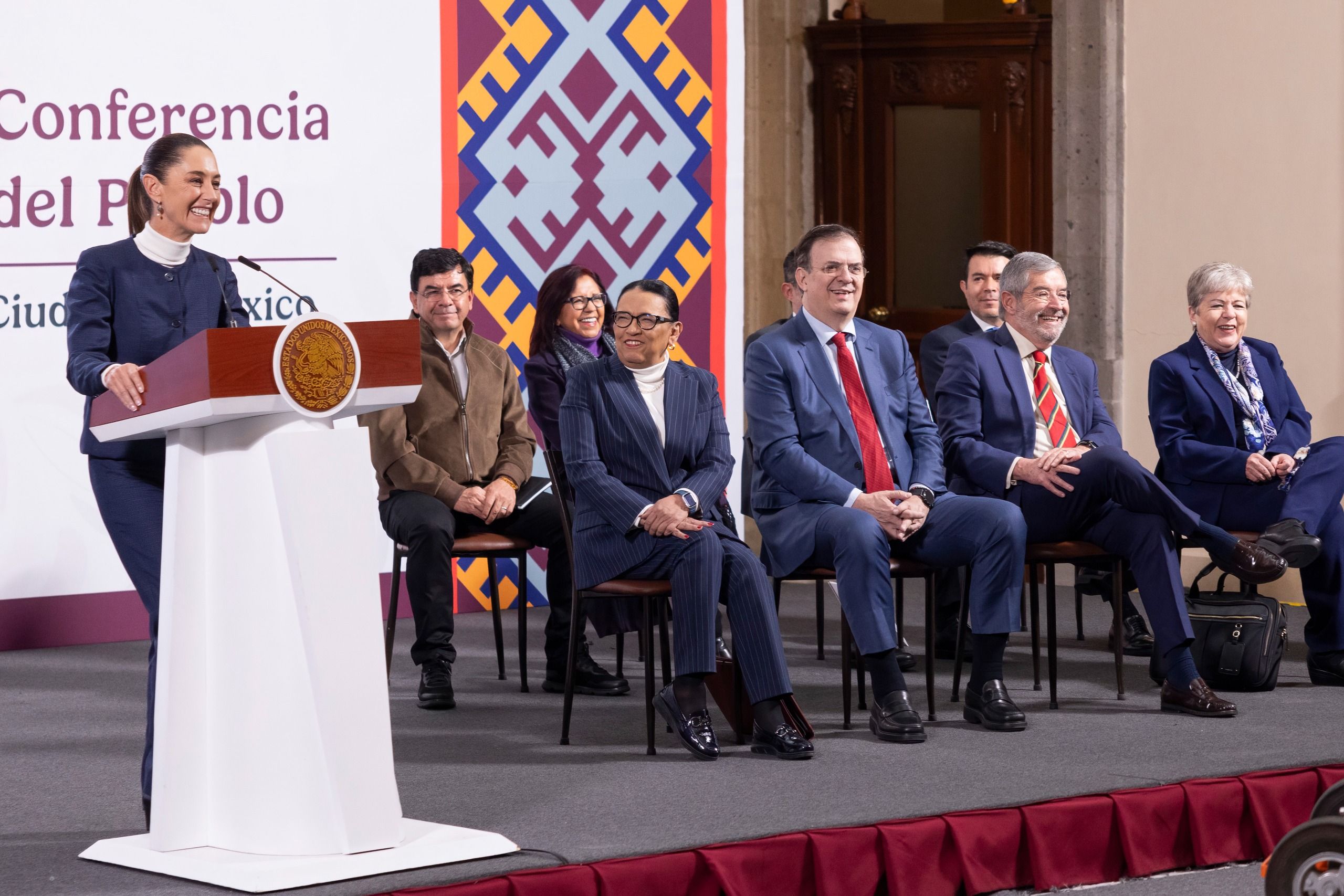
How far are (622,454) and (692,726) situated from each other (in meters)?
0.69

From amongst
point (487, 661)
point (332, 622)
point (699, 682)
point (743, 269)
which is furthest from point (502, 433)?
point (743, 269)

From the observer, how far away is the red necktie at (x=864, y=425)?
14.0 feet

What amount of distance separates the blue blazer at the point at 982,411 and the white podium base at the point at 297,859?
1993 mm

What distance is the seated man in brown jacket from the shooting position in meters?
4.51

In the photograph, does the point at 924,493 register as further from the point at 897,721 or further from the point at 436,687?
the point at 436,687

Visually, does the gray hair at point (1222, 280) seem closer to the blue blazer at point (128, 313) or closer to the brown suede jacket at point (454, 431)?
the brown suede jacket at point (454, 431)

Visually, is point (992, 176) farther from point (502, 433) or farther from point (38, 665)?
point (38, 665)

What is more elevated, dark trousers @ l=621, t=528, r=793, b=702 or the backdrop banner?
the backdrop banner

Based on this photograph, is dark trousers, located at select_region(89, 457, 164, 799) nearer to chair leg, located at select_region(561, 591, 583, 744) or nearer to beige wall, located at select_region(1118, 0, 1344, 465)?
chair leg, located at select_region(561, 591, 583, 744)

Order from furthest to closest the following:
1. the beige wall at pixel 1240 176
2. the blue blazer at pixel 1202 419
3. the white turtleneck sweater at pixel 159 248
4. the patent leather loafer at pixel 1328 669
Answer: the beige wall at pixel 1240 176, the blue blazer at pixel 1202 419, the patent leather loafer at pixel 1328 669, the white turtleneck sweater at pixel 159 248

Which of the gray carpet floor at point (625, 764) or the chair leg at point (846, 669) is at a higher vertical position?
the chair leg at point (846, 669)

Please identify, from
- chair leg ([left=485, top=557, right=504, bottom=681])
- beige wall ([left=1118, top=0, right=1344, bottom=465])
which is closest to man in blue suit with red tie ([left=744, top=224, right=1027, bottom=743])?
chair leg ([left=485, top=557, right=504, bottom=681])

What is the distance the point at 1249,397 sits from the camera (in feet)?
16.0

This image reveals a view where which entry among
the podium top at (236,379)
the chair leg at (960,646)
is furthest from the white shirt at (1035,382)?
the podium top at (236,379)
